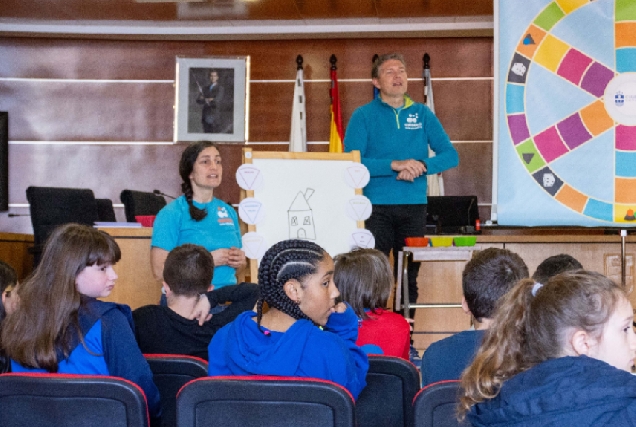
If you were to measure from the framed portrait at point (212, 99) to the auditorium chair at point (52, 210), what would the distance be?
249 cm

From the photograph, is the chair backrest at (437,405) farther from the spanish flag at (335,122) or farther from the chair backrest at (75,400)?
the spanish flag at (335,122)

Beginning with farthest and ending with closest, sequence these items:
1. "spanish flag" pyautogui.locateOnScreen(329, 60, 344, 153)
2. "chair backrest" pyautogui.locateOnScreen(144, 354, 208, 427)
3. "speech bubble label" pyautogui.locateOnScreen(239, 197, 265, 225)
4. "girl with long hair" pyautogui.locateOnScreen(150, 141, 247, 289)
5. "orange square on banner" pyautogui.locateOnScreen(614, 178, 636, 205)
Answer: "spanish flag" pyautogui.locateOnScreen(329, 60, 344, 153) → "orange square on banner" pyautogui.locateOnScreen(614, 178, 636, 205) → "speech bubble label" pyautogui.locateOnScreen(239, 197, 265, 225) → "girl with long hair" pyautogui.locateOnScreen(150, 141, 247, 289) → "chair backrest" pyautogui.locateOnScreen(144, 354, 208, 427)

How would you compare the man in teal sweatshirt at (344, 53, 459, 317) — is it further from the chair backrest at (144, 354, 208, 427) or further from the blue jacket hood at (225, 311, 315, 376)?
the blue jacket hood at (225, 311, 315, 376)

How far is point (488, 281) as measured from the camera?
2.12m

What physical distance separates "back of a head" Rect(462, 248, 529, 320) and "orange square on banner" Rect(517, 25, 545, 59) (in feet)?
8.63

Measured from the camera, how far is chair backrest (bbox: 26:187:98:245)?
478 cm

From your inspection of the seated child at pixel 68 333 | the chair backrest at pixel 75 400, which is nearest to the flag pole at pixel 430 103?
the seated child at pixel 68 333

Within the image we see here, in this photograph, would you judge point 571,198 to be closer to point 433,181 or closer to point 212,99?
point 433,181

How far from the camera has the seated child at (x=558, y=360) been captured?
1.15 metres

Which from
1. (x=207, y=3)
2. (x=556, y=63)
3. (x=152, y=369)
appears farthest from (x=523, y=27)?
(x=152, y=369)

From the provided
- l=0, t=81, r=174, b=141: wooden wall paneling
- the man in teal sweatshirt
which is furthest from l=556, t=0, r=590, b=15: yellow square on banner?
l=0, t=81, r=174, b=141: wooden wall paneling

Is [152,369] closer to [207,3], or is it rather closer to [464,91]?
[207,3]

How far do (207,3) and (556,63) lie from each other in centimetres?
321

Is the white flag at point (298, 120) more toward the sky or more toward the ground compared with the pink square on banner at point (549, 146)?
more toward the sky
